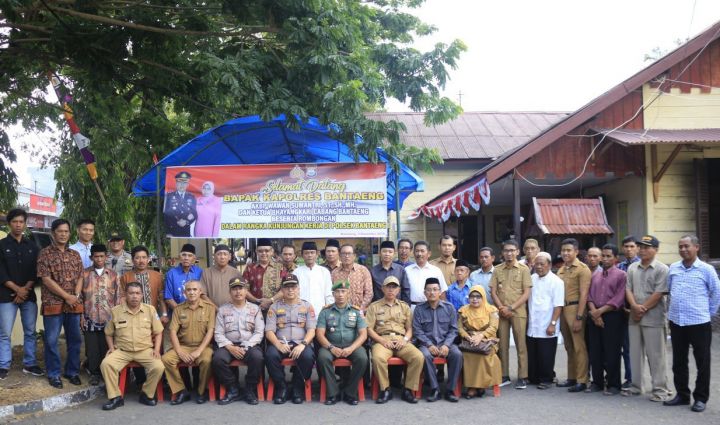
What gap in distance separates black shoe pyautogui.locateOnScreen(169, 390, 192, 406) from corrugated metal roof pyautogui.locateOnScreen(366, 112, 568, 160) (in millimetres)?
11826

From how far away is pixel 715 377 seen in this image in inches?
298

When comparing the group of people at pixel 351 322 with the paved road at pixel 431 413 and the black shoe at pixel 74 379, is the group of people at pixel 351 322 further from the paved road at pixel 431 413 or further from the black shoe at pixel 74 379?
the paved road at pixel 431 413

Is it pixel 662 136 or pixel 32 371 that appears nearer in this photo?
pixel 32 371

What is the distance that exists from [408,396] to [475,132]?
14.5 metres

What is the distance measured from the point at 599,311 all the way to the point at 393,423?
9.09 feet

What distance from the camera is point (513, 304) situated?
24.1 feet

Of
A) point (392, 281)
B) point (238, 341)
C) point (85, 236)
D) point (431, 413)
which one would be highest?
point (85, 236)

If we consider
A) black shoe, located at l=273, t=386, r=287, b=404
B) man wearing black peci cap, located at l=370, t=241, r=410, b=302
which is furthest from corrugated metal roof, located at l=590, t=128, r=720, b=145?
black shoe, located at l=273, t=386, r=287, b=404

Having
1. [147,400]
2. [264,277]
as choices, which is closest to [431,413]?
[264,277]

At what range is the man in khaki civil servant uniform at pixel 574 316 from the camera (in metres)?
7.07

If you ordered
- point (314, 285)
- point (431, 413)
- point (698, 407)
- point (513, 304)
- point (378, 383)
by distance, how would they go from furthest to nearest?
point (314, 285)
point (513, 304)
point (378, 383)
point (431, 413)
point (698, 407)

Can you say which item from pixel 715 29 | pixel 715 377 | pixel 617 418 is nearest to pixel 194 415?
pixel 617 418

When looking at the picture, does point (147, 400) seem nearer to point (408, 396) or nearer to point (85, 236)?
point (85, 236)

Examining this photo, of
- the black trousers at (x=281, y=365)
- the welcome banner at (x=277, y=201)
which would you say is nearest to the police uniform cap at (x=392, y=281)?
the welcome banner at (x=277, y=201)
